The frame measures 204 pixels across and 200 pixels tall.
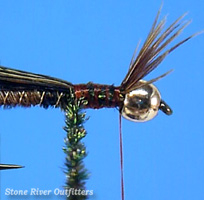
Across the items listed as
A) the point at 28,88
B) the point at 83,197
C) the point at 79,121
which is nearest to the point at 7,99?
the point at 28,88

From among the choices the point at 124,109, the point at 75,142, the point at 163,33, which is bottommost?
the point at 75,142

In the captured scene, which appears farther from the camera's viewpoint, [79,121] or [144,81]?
[144,81]

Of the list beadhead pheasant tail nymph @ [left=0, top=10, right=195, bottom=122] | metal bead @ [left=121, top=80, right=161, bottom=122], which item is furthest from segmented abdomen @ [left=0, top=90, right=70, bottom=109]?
metal bead @ [left=121, top=80, right=161, bottom=122]

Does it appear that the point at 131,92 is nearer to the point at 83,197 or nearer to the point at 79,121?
the point at 79,121

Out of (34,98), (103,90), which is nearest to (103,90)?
(103,90)

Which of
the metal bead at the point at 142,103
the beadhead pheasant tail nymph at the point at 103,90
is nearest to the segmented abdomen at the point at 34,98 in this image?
the beadhead pheasant tail nymph at the point at 103,90

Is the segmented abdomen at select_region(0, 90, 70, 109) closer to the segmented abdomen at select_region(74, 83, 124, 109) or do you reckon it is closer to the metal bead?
the segmented abdomen at select_region(74, 83, 124, 109)

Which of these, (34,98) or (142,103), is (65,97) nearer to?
(34,98)

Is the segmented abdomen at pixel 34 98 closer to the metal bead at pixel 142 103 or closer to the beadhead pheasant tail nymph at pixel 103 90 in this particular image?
the beadhead pheasant tail nymph at pixel 103 90
